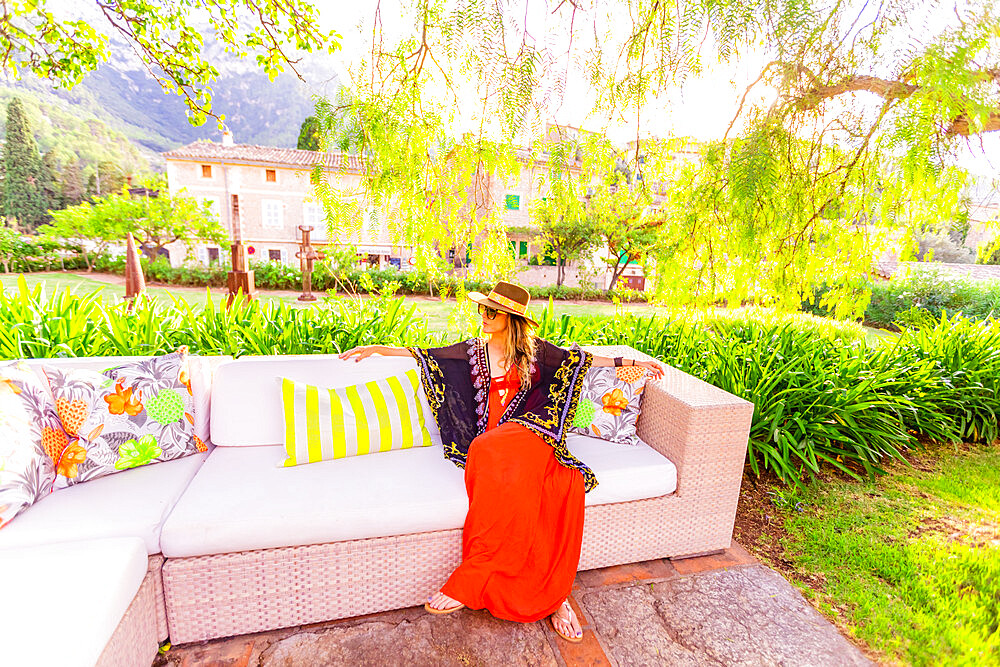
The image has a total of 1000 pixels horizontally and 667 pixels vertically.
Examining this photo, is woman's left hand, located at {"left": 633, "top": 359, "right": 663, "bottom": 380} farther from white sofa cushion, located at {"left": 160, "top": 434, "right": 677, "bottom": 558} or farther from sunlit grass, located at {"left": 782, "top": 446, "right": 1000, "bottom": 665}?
sunlit grass, located at {"left": 782, "top": 446, "right": 1000, "bottom": 665}

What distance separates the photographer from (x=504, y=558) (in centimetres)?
189

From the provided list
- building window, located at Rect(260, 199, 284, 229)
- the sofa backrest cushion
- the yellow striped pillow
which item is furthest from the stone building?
the yellow striped pillow

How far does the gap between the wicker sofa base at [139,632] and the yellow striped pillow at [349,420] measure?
61 centimetres

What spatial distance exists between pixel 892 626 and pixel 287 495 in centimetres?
254

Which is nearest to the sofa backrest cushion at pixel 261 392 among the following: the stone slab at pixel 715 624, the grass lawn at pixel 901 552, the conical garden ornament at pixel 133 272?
the stone slab at pixel 715 624

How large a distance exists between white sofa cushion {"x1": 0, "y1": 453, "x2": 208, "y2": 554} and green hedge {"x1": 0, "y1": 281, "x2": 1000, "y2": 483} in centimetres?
126

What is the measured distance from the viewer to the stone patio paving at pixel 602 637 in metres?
1.76

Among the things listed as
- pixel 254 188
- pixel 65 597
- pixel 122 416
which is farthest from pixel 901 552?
pixel 254 188

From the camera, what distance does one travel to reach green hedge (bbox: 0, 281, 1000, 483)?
10.1 ft

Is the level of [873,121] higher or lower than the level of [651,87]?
lower

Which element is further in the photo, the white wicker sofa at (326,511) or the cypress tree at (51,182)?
the cypress tree at (51,182)

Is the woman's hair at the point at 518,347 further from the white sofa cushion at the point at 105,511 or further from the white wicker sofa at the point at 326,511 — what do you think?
the white sofa cushion at the point at 105,511

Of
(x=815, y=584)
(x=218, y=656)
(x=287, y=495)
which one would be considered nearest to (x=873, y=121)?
(x=815, y=584)

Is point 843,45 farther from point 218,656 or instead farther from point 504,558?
point 218,656
